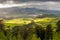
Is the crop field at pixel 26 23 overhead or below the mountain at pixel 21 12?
below

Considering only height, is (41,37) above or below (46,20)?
below

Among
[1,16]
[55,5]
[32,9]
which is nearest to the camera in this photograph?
[1,16]

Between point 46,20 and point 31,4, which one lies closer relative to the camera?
point 46,20

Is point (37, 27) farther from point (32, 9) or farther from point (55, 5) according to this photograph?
point (55, 5)

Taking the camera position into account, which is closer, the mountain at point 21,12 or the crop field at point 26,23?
the crop field at point 26,23

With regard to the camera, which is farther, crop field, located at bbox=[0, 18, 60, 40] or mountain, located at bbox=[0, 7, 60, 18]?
mountain, located at bbox=[0, 7, 60, 18]

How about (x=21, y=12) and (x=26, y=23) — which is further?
(x=21, y=12)

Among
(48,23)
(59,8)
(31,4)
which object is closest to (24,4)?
(31,4)

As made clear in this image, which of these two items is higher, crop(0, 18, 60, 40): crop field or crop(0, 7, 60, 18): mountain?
crop(0, 7, 60, 18): mountain
